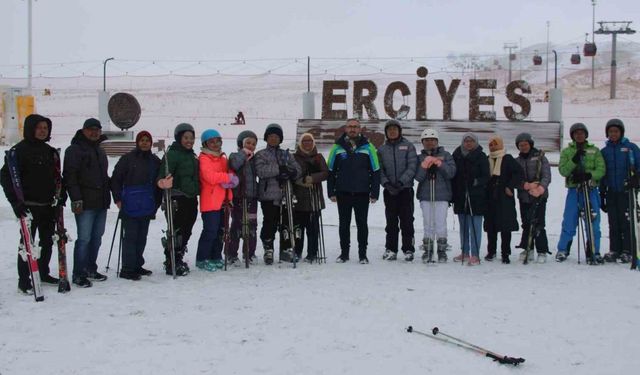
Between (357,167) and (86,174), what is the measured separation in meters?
3.01

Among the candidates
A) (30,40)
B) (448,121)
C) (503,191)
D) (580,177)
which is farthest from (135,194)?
(30,40)

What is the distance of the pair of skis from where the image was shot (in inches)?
238

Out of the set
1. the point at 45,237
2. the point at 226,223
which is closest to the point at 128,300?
the point at 45,237

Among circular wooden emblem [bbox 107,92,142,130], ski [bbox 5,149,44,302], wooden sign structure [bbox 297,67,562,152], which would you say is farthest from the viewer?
circular wooden emblem [bbox 107,92,142,130]

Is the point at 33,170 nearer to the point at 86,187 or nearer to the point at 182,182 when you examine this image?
the point at 86,187

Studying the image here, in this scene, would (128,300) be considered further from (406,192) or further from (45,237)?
(406,192)

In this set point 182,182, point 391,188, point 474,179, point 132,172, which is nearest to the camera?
point 132,172

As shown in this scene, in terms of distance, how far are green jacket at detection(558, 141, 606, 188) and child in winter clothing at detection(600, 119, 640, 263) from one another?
0.50ft

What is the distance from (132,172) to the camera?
6.89 meters

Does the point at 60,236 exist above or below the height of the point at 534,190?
below

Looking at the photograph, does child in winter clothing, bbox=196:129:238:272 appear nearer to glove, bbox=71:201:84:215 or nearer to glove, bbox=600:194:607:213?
glove, bbox=71:201:84:215

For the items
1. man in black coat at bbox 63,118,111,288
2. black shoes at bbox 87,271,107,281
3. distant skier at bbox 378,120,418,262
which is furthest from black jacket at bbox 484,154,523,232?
black shoes at bbox 87,271,107,281

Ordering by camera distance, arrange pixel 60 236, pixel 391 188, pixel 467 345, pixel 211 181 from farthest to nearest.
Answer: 1. pixel 391 188
2. pixel 211 181
3. pixel 60 236
4. pixel 467 345

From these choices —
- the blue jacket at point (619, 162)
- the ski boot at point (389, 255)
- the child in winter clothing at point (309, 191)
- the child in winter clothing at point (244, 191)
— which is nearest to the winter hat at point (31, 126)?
the child in winter clothing at point (244, 191)
